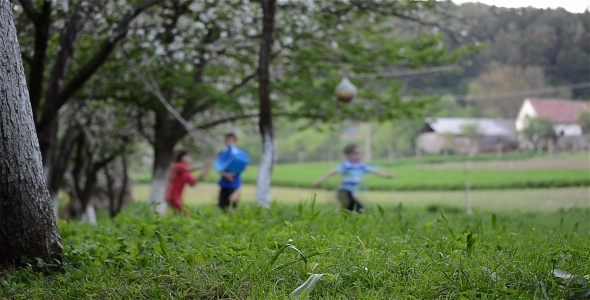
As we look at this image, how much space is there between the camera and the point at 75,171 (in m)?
20.1

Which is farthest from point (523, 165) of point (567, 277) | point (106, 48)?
point (567, 277)

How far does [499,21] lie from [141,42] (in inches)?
441

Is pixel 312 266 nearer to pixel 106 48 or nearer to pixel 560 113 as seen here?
pixel 106 48

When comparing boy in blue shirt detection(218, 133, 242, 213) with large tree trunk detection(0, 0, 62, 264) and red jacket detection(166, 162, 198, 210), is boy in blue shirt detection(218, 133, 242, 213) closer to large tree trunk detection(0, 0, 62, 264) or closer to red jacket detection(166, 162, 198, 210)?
red jacket detection(166, 162, 198, 210)

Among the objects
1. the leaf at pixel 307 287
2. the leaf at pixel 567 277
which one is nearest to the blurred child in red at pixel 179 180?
the leaf at pixel 307 287

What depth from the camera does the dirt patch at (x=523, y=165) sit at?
18947 millimetres

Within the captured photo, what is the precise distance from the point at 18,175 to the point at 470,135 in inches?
962

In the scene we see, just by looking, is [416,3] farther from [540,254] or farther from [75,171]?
[75,171]

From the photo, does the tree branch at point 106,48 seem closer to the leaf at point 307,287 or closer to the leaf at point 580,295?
the leaf at point 307,287

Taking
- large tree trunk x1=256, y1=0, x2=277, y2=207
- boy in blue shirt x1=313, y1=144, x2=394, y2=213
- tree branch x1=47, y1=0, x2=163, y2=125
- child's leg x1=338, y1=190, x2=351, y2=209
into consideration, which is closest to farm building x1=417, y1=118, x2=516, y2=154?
boy in blue shirt x1=313, y1=144, x2=394, y2=213

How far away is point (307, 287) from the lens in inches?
121

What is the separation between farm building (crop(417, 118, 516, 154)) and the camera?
81.8 feet

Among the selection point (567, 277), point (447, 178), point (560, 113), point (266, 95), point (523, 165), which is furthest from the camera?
point (447, 178)

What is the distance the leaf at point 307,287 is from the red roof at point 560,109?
18.9 metres
